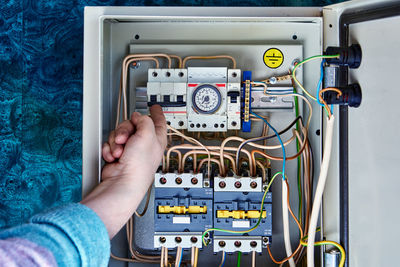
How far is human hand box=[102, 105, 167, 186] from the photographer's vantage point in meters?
0.88

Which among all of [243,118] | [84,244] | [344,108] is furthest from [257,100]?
[84,244]

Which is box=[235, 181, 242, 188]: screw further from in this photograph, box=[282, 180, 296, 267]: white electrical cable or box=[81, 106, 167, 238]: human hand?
box=[81, 106, 167, 238]: human hand

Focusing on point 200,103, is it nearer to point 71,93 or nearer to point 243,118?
point 243,118

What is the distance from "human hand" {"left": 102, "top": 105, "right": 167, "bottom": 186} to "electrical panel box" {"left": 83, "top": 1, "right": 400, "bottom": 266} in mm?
66

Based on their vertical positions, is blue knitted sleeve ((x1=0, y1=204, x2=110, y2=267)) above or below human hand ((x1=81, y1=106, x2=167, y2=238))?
below

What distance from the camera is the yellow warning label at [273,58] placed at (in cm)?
120

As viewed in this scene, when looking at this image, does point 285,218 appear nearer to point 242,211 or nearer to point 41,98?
point 242,211

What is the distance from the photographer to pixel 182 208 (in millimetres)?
1089

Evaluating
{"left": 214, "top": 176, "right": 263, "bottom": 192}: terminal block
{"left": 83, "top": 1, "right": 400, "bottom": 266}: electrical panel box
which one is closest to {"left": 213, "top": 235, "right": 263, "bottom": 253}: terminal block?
{"left": 83, "top": 1, "right": 400, "bottom": 266}: electrical panel box

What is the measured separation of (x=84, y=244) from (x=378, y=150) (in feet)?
2.14

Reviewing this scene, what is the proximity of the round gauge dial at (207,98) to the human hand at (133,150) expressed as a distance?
21 centimetres

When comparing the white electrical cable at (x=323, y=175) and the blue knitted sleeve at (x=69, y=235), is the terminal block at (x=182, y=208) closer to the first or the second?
the white electrical cable at (x=323, y=175)

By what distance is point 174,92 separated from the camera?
1.12 meters

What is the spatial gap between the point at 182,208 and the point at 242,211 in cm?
18
